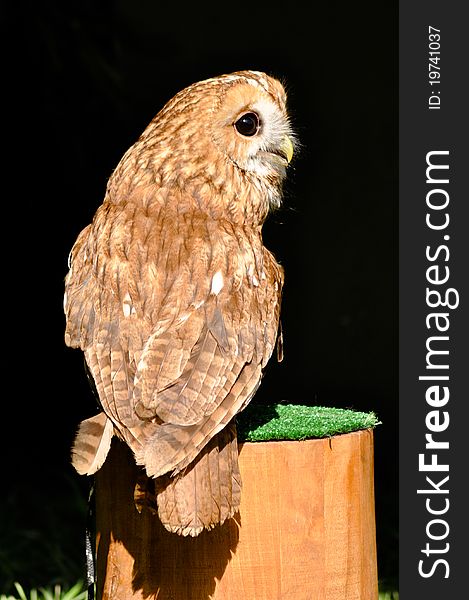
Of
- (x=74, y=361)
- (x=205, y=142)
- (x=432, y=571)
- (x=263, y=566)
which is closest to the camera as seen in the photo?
(x=263, y=566)

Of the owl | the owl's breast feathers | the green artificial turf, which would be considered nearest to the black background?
the green artificial turf

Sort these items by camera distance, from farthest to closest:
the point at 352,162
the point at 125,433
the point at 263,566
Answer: the point at 352,162 → the point at 263,566 → the point at 125,433

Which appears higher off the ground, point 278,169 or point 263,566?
point 278,169

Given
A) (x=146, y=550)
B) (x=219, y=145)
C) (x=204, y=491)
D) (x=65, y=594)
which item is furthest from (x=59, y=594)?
(x=219, y=145)

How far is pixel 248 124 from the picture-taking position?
127 inches

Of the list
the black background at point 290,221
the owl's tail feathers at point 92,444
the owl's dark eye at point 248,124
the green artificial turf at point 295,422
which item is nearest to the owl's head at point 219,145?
the owl's dark eye at point 248,124

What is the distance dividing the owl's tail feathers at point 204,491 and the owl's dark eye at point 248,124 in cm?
97

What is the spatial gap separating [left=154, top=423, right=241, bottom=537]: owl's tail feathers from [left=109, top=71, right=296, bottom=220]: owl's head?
2.62 feet

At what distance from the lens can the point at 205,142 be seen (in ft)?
10.3

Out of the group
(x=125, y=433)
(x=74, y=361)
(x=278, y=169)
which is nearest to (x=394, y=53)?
(x=74, y=361)

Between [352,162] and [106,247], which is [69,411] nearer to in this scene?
[352,162]

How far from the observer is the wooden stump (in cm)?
289

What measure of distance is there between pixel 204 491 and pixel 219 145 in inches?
43.0

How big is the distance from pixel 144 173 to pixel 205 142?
Result: 21cm
